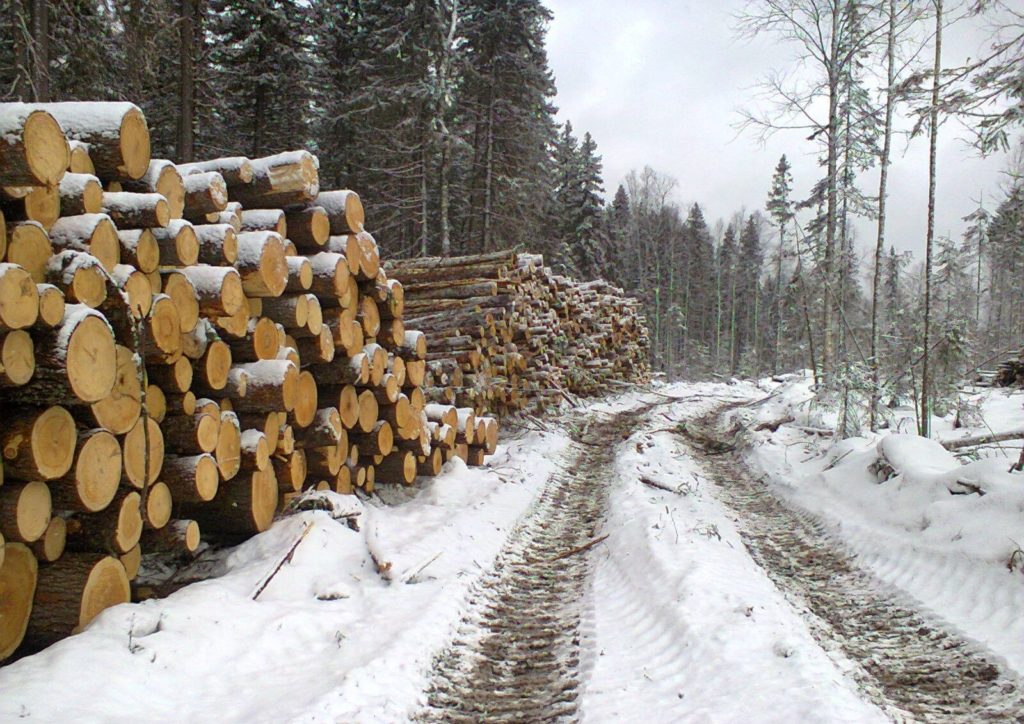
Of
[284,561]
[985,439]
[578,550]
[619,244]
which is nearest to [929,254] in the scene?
[985,439]

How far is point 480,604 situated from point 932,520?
15.0 feet

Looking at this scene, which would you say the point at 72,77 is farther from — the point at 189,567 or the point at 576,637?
the point at 576,637

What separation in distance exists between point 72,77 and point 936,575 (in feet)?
51.4

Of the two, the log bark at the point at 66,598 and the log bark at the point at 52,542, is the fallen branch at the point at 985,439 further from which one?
the log bark at the point at 52,542

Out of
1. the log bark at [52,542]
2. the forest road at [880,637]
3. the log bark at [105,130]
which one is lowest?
the forest road at [880,637]

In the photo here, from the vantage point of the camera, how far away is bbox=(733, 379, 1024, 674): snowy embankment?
4.52m

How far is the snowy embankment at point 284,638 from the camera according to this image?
9.99 ft

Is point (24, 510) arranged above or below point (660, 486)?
above

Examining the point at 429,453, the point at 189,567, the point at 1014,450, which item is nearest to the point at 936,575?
the point at 1014,450

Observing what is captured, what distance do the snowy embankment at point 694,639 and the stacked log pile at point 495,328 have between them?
16.2 ft

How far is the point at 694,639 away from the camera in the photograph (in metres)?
3.90

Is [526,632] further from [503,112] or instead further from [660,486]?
[503,112]

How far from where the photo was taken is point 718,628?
13.2ft

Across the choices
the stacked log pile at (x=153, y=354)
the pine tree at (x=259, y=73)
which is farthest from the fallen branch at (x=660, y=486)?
the pine tree at (x=259, y=73)
